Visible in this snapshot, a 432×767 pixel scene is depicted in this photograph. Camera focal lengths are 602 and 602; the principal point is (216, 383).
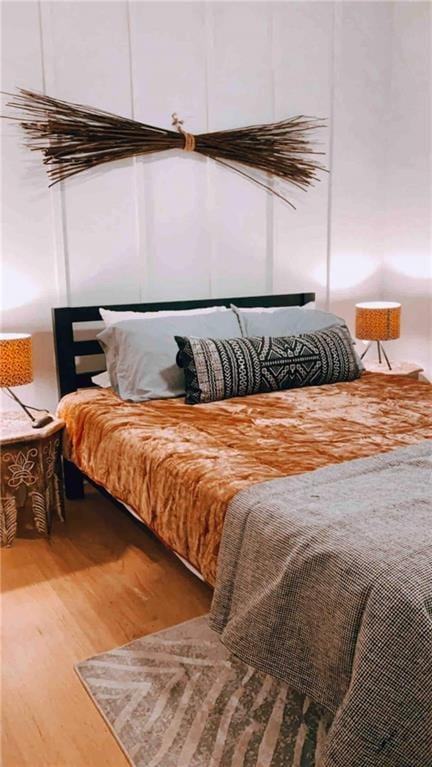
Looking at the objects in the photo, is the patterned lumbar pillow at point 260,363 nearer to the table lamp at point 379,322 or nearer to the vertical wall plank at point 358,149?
the table lamp at point 379,322

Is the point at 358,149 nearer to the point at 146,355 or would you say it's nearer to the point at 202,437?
the point at 146,355

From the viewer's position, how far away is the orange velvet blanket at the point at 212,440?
1779 mm

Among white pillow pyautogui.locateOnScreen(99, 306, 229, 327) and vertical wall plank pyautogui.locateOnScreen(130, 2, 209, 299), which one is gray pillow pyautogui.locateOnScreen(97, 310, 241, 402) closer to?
white pillow pyautogui.locateOnScreen(99, 306, 229, 327)

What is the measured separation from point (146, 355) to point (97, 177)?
992mm

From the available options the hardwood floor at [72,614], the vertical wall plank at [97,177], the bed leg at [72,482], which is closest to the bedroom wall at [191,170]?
the vertical wall plank at [97,177]

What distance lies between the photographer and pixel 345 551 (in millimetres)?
1304

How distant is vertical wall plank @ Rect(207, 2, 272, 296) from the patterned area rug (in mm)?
2155

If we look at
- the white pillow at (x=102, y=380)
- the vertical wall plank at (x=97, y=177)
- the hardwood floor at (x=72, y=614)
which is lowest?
the hardwood floor at (x=72, y=614)

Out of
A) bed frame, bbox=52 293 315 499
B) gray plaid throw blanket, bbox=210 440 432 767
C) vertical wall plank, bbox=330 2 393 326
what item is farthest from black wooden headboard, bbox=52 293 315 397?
gray plaid throw blanket, bbox=210 440 432 767

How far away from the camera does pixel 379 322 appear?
11.7ft

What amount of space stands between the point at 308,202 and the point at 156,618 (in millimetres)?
2706

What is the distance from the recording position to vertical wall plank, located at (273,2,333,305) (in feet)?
11.6

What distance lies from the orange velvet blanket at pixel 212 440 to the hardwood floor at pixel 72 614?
12.0 inches

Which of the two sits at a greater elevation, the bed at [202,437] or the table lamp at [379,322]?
the table lamp at [379,322]
